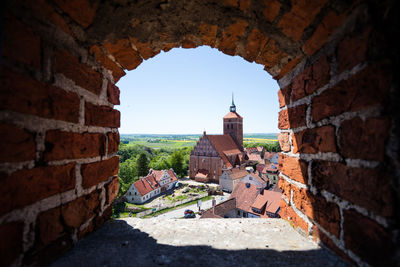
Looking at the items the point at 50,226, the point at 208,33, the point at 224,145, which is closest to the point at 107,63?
the point at 208,33

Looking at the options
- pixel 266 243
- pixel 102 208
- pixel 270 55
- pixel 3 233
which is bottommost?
pixel 266 243

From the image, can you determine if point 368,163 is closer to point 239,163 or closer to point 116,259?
point 116,259

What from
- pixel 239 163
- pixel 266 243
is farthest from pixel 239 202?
pixel 239 163

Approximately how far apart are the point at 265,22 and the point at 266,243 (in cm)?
138

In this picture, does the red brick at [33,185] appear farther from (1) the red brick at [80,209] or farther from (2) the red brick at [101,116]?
(2) the red brick at [101,116]

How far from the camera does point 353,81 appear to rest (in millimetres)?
809

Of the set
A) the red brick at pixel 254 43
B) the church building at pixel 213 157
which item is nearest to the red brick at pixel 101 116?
the red brick at pixel 254 43

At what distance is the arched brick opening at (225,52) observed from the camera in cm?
69

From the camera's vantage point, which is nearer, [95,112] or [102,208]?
[95,112]

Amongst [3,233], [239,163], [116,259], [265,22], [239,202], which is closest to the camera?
[3,233]

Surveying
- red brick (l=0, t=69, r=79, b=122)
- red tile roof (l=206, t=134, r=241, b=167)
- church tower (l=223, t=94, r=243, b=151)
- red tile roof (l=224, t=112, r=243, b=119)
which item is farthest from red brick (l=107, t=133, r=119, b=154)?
red tile roof (l=224, t=112, r=243, b=119)

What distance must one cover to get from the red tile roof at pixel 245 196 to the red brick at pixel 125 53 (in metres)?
13.3

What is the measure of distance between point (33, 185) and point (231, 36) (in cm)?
140

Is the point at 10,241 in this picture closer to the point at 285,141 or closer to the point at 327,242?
the point at 327,242
